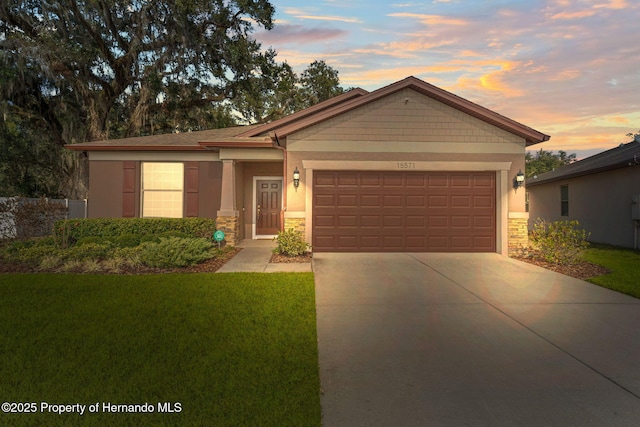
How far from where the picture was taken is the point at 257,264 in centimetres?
952

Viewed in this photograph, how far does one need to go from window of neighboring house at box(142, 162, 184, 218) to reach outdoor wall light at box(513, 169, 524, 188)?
35.9ft

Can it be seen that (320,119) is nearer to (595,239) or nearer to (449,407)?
(449,407)

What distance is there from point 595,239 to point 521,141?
8361 millimetres

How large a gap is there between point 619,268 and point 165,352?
10.4 meters

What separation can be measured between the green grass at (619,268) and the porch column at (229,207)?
31.2 ft

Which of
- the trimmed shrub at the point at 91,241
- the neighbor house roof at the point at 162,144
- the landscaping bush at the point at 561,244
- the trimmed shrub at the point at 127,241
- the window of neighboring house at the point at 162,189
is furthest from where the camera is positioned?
the window of neighboring house at the point at 162,189

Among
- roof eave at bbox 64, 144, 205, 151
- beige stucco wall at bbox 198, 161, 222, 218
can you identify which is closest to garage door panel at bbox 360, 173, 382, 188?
beige stucco wall at bbox 198, 161, 222, 218

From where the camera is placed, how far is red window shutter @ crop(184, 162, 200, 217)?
13964 millimetres

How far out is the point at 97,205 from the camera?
45.9 ft

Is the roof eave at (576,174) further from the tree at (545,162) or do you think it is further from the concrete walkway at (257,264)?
the tree at (545,162)

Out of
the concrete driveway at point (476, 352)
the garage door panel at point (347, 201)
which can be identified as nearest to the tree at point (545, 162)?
the garage door panel at point (347, 201)

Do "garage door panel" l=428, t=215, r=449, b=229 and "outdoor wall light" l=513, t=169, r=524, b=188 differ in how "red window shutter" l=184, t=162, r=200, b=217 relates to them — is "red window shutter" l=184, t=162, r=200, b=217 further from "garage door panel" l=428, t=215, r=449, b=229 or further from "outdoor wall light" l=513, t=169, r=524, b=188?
"outdoor wall light" l=513, t=169, r=524, b=188

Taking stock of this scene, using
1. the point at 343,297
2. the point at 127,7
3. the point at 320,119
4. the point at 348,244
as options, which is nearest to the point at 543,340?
the point at 343,297

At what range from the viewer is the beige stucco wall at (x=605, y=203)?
14492 mm
